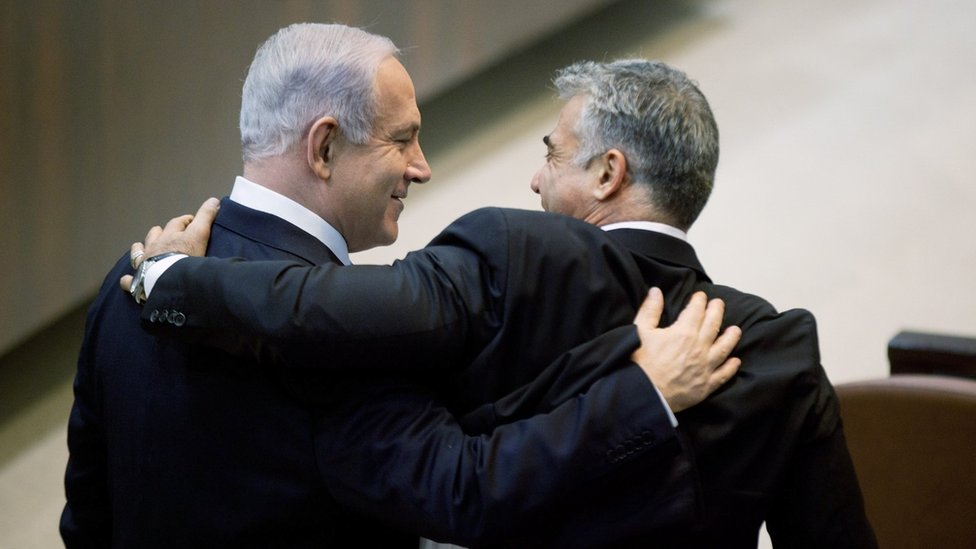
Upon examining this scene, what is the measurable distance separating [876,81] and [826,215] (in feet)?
3.34

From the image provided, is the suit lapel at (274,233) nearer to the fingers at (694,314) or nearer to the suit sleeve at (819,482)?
the fingers at (694,314)

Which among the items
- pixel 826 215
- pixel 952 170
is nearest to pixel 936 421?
pixel 826 215

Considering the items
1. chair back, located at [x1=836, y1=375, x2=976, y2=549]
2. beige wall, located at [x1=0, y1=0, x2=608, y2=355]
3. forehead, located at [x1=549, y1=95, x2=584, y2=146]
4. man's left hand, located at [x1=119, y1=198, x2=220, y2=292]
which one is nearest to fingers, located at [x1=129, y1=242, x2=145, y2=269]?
man's left hand, located at [x1=119, y1=198, x2=220, y2=292]

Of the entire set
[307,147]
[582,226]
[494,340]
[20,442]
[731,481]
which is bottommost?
[20,442]

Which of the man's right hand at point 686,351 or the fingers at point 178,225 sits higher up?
the fingers at point 178,225

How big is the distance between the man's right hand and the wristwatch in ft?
2.23

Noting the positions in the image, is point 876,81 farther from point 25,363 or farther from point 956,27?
point 25,363

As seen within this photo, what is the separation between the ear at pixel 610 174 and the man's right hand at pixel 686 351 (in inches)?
8.7

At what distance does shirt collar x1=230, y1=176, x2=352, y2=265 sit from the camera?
177 centimetres

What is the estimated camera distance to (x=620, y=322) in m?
1.69

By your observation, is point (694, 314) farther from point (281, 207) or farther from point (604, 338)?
point (281, 207)

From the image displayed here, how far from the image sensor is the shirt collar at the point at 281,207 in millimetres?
1768

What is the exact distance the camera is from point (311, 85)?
1.75 meters

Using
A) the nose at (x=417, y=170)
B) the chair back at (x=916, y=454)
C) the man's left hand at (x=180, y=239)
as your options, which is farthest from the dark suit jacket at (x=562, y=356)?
the chair back at (x=916, y=454)
